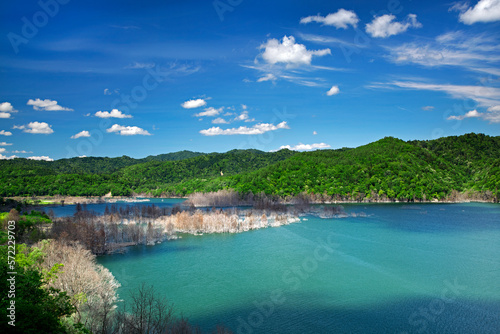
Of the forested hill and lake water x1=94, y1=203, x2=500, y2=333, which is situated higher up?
the forested hill

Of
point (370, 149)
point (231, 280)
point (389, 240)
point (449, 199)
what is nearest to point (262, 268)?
point (231, 280)

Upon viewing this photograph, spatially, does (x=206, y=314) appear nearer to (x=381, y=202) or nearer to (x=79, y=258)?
(x=79, y=258)

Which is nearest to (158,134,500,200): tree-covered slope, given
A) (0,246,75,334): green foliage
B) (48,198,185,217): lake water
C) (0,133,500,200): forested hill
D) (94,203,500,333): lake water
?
(0,133,500,200): forested hill

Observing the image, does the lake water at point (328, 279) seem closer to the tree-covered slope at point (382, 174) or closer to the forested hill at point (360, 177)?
the tree-covered slope at point (382, 174)

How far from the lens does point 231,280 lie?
114 feet

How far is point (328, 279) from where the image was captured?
1375 inches

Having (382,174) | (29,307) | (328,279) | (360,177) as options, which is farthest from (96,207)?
(29,307)

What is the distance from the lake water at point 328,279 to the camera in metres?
25.0

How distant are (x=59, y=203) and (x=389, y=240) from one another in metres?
134

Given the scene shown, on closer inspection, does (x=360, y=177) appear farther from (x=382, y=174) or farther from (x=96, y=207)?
(x=96, y=207)

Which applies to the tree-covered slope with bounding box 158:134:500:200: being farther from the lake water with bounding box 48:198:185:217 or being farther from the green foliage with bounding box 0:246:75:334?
the green foliage with bounding box 0:246:75:334

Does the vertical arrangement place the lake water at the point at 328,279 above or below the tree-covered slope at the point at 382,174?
below

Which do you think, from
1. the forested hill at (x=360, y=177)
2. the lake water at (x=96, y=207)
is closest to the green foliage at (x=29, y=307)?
the lake water at (x=96, y=207)

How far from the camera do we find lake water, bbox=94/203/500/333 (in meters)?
25.0
